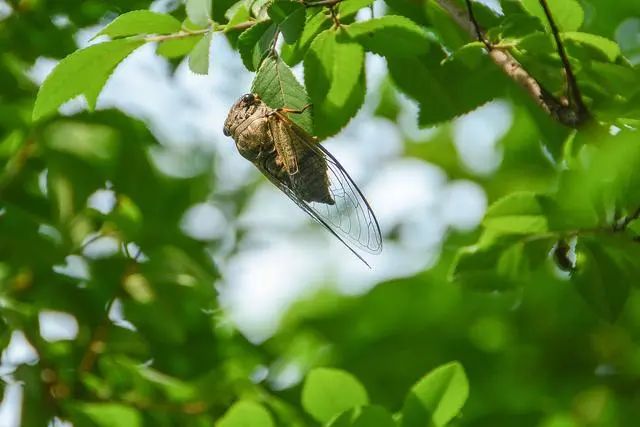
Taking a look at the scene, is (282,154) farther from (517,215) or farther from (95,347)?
(95,347)

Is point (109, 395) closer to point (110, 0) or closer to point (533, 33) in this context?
point (110, 0)

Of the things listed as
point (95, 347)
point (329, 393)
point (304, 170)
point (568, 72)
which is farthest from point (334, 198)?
point (95, 347)

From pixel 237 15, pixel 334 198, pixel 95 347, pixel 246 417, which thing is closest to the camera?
pixel 237 15

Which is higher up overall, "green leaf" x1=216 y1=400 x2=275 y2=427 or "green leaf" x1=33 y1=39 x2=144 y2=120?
"green leaf" x1=33 y1=39 x2=144 y2=120

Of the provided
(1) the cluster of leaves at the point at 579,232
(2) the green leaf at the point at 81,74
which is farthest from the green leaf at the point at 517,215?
(2) the green leaf at the point at 81,74

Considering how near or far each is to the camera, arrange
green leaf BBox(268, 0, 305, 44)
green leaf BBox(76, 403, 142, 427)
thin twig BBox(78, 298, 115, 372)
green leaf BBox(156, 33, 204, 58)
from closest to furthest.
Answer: green leaf BBox(268, 0, 305, 44), green leaf BBox(156, 33, 204, 58), green leaf BBox(76, 403, 142, 427), thin twig BBox(78, 298, 115, 372)

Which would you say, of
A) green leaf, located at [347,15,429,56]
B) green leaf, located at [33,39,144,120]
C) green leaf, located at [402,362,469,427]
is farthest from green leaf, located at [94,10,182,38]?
green leaf, located at [402,362,469,427]

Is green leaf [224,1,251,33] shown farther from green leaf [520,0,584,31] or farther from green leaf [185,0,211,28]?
green leaf [520,0,584,31]
